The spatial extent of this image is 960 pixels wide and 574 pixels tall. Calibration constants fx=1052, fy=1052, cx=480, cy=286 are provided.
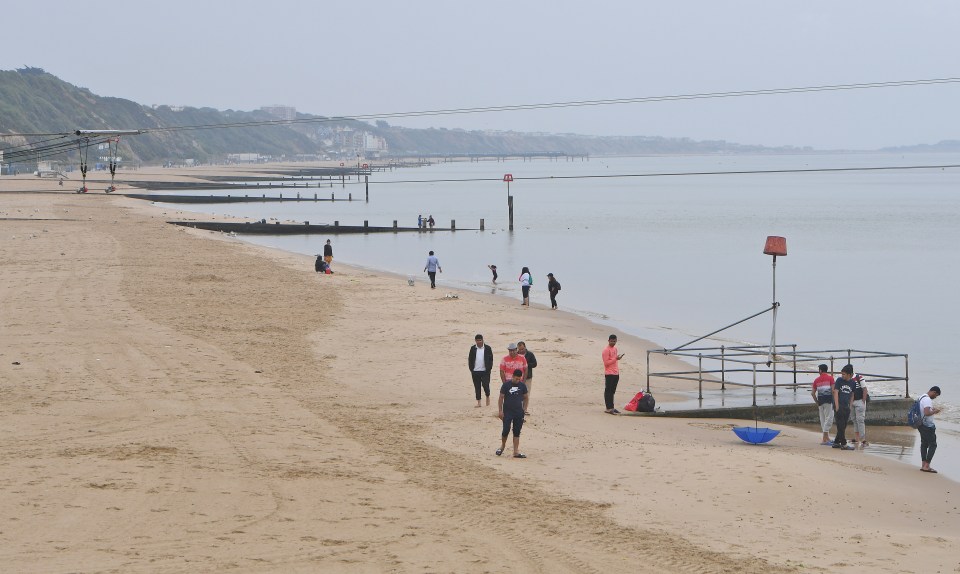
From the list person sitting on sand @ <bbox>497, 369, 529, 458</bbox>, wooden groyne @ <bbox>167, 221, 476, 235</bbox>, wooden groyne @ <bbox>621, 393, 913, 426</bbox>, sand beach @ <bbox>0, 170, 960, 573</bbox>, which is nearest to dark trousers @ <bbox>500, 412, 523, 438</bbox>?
person sitting on sand @ <bbox>497, 369, 529, 458</bbox>

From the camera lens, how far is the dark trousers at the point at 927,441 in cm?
1459

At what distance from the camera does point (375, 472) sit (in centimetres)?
1245

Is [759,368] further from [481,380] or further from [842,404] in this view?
[481,380]

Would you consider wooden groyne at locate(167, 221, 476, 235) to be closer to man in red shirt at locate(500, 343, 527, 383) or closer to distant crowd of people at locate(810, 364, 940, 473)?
man in red shirt at locate(500, 343, 527, 383)

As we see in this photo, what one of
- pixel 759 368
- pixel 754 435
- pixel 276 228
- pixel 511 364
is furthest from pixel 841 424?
pixel 276 228

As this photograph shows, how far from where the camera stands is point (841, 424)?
16.0m

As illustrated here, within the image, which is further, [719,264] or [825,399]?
[719,264]

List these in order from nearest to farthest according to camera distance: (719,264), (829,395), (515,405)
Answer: (515,405), (829,395), (719,264)

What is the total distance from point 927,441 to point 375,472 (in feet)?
25.8

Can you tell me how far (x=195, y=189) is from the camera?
427ft

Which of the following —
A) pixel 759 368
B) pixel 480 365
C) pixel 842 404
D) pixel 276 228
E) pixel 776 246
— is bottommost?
pixel 759 368

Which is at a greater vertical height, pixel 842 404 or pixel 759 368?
pixel 842 404

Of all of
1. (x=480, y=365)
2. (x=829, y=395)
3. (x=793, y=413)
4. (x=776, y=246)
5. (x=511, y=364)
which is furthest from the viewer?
(x=776, y=246)

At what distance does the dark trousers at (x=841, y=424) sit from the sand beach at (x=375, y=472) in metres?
0.27
